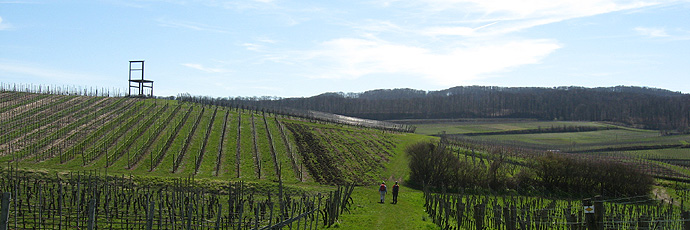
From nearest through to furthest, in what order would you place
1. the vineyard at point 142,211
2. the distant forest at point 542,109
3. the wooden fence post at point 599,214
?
the wooden fence post at point 599,214 < the vineyard at point 142,211 < the distant forest at point 542,109

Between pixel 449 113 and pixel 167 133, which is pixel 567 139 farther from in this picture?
pixel 167 133

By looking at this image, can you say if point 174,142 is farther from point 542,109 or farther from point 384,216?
point 542,109

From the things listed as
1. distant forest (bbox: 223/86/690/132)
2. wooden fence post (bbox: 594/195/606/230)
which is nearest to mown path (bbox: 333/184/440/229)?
wooden fence post (bbox: 594/195/606/230)

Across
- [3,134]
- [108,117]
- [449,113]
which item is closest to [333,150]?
[108,117]

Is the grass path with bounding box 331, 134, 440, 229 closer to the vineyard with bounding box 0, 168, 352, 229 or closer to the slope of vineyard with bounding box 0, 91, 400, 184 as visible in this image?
the vineyard with bounding box 0, 168, 352, 229

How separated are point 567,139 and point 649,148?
1878 centimetres

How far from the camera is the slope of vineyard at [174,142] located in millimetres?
40438

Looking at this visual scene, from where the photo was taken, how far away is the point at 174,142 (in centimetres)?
4841

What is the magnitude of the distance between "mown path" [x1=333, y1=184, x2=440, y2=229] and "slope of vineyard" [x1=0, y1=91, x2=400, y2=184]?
1184 centimetres

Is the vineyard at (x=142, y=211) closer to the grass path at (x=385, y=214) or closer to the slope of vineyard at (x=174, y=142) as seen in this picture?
the grass path at (x=385, y=214)

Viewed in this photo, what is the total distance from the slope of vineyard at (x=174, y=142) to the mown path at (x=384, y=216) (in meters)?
11.8

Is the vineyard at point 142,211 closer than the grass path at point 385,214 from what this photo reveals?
Yes

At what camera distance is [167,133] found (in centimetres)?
5112

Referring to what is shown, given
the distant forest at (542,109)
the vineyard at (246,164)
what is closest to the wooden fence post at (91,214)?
the vineyard at (246,164)
